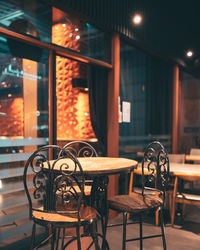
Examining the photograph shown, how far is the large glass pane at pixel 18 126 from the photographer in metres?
2.44

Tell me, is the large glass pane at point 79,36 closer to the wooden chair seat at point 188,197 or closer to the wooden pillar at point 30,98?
the wooden pillar at point 30,98

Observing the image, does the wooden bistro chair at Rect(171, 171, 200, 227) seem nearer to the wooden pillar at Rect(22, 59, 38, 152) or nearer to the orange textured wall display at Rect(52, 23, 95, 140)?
the orange textured wall display at Rect(52, 23, 95, 140)

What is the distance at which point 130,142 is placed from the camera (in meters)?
4.26

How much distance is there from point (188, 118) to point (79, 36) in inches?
147

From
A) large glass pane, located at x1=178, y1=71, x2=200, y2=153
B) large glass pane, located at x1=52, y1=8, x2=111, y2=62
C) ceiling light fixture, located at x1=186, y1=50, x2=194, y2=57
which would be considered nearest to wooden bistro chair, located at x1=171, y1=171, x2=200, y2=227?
large glass pane, located at x1=52, y1=8, x2=111, y2=62

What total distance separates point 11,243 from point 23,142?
3.21 feet

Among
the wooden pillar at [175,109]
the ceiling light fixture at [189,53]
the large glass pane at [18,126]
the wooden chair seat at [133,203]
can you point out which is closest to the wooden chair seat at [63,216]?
the wooden chair seat at [133,203]

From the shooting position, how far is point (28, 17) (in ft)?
8.61

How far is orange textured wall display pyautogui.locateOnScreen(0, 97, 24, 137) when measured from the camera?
8.13 feet

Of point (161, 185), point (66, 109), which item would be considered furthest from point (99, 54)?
point (161, 185)

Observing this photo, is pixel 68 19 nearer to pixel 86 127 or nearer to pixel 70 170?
pixel 86 127

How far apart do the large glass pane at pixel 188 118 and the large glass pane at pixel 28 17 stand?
13.5 ft

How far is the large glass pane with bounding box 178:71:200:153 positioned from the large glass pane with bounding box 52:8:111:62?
2985mm

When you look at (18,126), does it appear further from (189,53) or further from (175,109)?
(189,53)
